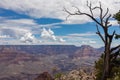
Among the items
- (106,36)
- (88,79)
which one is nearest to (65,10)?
(106,36)

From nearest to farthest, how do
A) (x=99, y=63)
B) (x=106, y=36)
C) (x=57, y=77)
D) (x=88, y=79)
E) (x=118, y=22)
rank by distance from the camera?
(x=106, y=36), (x=118, y=22), (x=99, y=63), (x=88, y=79), (x=57, y=77)

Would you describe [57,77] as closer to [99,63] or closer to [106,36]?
[99,63]

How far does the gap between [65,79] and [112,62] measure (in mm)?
102278

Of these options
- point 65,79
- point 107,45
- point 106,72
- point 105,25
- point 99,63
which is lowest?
point 65,79


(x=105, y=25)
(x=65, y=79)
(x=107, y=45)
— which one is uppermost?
(x=105, y=25)

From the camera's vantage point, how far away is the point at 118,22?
35.2 metres

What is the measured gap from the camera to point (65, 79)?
133750 millimetres

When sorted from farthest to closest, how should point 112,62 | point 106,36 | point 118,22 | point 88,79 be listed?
point 88,79, point 118,22, point 112,62, point 106,36

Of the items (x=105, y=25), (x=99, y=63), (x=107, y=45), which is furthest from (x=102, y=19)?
(x=99, y=63)

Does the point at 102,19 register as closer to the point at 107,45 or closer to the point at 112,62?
the point at 107,45

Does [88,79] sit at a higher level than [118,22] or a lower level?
lower

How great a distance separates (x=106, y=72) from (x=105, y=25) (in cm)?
550

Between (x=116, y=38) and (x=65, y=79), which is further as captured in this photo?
(x=65, y=79)

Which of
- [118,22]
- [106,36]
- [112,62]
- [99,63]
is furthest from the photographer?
[99,63]
